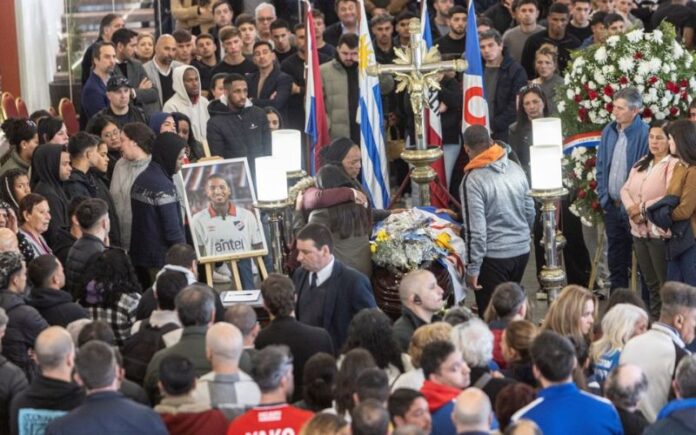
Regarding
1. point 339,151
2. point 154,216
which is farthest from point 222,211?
point 339,151

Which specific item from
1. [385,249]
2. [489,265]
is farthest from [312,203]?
[489,265]

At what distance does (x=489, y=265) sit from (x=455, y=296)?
348mm

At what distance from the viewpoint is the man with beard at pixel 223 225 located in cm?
1209

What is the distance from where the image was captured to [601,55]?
41.9 feet

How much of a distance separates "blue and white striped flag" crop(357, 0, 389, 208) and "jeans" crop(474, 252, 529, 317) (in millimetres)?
2806

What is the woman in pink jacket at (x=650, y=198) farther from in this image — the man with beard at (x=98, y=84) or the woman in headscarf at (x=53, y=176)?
the man with beard at (x=98, y=84)

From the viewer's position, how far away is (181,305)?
28.4ft

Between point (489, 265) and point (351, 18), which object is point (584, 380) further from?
point (351, 18)

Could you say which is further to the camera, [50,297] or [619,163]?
[619,163]

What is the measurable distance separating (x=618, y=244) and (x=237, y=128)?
339 cm

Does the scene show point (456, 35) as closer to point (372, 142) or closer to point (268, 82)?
point (268, 82)

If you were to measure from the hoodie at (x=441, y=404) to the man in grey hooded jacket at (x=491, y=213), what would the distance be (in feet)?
11.7

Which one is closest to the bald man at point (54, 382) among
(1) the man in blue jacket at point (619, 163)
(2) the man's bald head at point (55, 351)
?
(2) the man's bald head at point (55, 351)

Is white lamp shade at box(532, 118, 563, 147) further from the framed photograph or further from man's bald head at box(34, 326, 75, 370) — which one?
man's bald head at box(34, 326, 75, 370)
